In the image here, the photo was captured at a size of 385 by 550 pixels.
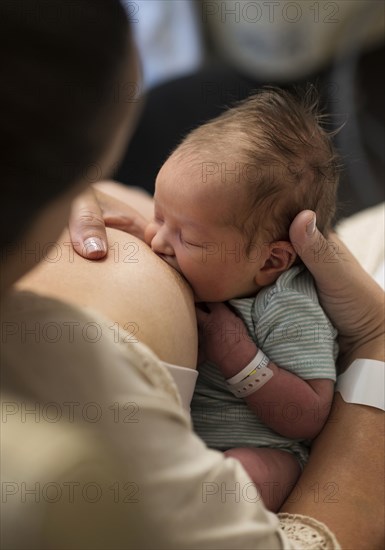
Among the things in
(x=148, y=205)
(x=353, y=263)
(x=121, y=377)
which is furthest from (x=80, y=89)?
(x=148, y=205)

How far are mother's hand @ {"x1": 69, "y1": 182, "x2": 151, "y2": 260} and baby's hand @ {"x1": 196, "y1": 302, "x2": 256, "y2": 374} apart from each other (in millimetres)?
178

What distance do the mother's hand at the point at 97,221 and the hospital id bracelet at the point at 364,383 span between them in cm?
38

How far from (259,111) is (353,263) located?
0.28 meters

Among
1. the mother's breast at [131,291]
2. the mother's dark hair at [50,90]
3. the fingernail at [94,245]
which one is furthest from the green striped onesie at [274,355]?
the mother's dark hair at [50,90]

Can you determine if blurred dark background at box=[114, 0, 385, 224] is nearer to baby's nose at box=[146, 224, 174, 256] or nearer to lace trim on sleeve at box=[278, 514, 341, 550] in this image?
baby's nose at box=[146, 224, 174, 256]

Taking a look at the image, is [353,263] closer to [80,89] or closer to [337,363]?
[337,363]

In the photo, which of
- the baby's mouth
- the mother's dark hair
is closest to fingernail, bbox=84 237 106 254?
the baby's mouth

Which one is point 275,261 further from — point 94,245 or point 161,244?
point 94,245

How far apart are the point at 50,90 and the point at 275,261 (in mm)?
579

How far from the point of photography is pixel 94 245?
3.52 feet

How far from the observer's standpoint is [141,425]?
0.80 meters

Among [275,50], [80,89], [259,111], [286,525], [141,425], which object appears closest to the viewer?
[80,89]

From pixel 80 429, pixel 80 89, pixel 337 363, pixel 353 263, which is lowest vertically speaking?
pixel 337 363

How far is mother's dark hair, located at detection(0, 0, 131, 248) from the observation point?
665mm
